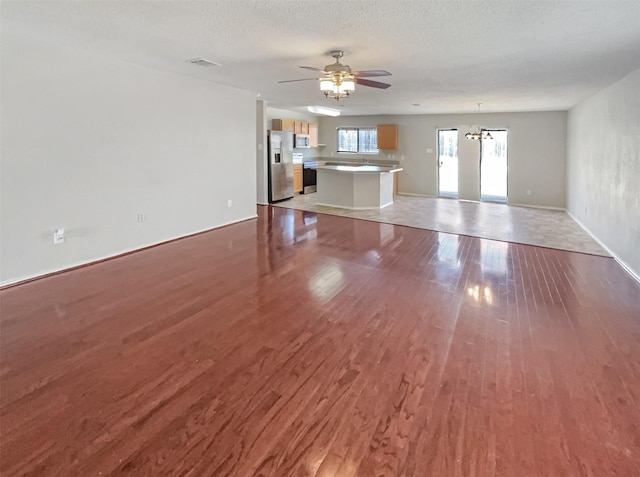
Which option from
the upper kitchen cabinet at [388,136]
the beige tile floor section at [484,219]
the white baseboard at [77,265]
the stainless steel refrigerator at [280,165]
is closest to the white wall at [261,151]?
the stainless steel refrigerator at [280,165]

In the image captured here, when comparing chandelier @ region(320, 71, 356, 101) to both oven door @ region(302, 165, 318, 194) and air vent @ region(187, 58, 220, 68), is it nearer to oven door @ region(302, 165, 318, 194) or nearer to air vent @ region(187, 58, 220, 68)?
air vent @ region(187, 58, 220, 68)

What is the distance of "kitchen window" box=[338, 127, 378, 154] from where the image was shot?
1146cm

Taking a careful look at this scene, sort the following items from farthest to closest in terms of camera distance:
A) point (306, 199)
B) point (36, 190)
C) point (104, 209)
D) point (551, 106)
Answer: point (306, 199) < point (551, 106) < point (104, 209) < point (36, 190)

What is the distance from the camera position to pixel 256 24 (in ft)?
10.1

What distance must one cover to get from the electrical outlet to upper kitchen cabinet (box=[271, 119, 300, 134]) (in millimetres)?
6546

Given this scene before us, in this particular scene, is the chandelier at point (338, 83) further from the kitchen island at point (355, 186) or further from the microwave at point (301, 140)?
the microwave at point (301, 140)

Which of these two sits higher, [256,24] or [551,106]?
[551,106]

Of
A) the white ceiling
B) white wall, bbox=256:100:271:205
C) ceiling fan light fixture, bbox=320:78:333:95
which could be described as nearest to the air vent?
the white ceiling

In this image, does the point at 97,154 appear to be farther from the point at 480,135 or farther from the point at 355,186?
the point at 480,135

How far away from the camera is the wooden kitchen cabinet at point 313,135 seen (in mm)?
11320

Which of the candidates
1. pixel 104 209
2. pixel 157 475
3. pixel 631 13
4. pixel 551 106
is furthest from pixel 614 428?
pixel 551 106

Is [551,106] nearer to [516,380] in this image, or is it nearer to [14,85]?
[516,380]

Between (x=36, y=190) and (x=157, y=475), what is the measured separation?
348 cm

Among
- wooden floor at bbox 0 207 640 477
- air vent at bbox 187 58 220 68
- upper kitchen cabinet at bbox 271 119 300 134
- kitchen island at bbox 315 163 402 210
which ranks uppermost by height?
upper kitchen cabinet at bbox 271 119 300 134
